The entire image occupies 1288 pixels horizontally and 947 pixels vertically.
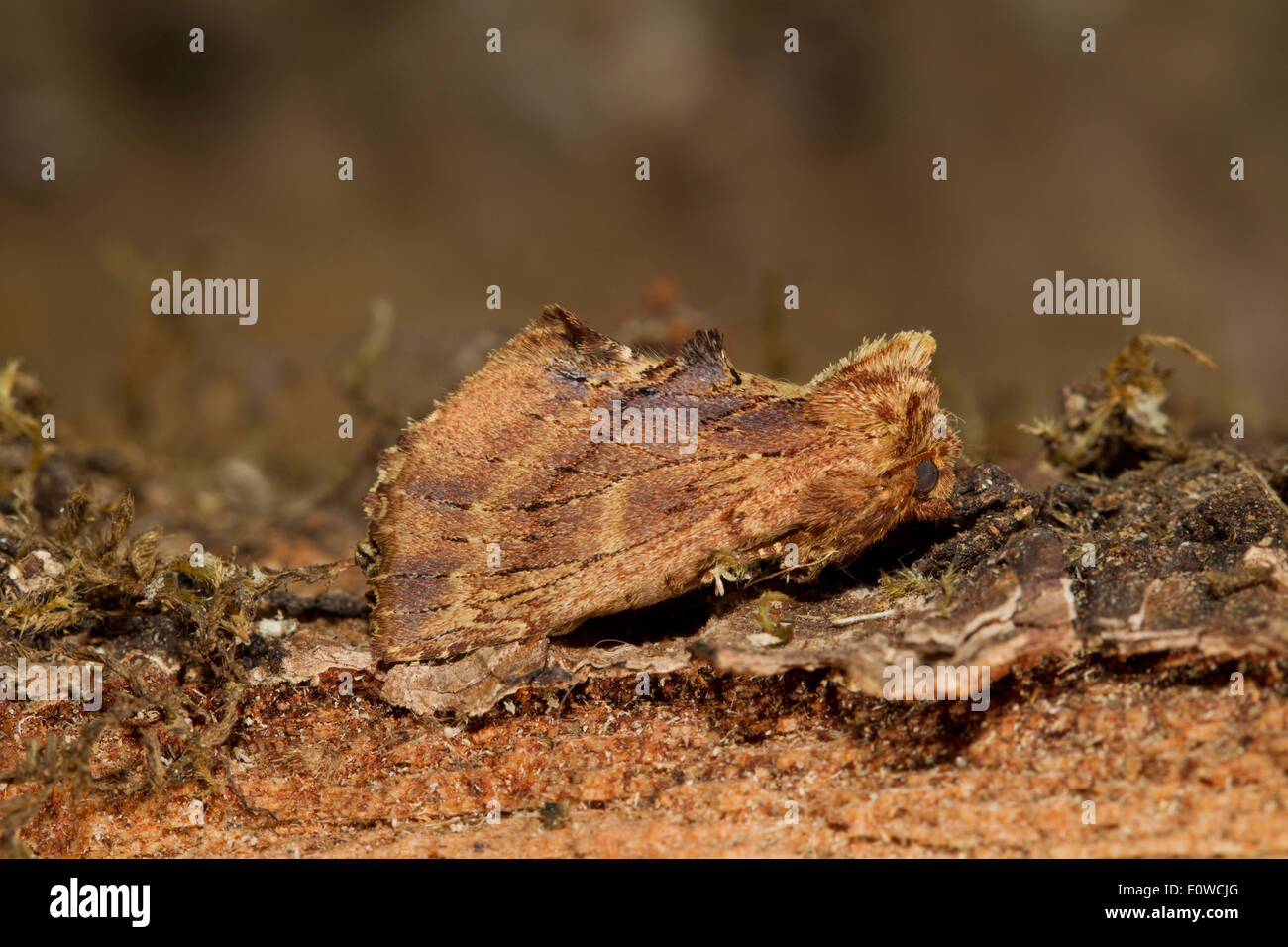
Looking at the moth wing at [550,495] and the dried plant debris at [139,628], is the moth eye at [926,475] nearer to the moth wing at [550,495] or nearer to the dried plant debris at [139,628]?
the moth wing at [550,495]

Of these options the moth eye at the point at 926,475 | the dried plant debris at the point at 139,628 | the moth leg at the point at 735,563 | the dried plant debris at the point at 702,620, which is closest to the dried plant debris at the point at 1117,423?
the dried plant debris at the point at 702,620

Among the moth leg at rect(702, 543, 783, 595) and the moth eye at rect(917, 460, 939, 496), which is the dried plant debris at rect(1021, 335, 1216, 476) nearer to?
the moth eye at rect(917, 460, 939, 496)

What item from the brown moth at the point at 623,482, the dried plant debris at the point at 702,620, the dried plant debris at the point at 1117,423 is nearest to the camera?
the dried plant debris at the point at 702,620

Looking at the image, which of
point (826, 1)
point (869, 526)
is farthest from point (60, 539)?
point (826, 1)

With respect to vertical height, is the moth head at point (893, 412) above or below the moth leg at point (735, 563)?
above

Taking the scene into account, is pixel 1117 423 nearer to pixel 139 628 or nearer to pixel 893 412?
pixel 893 412

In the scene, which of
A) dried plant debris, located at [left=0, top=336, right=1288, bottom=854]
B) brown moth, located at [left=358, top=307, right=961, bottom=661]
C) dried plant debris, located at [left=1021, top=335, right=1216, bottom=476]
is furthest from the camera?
dried plant debris, located at [left=1021, top=335, right=1216, bottom=476]

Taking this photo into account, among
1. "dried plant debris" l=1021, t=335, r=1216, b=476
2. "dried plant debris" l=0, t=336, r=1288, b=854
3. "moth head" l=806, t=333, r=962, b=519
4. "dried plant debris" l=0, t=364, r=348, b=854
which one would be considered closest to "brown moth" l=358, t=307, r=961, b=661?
"moth head" l=806, t=333, r=962, b=519

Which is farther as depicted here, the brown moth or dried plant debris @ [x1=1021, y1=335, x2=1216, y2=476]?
dried plant debris @ [x1=1021, y1=335, x2=1216, y2=476]

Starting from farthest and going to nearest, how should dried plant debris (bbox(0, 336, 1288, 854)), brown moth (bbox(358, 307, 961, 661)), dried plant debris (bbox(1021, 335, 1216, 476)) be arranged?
dried plant debris (bbox(1021, 335, 1216, 476)) < brown moth (bbox(358, 307, 961, 661)) < dried plant debris (bbox(0, 336, 1288, 854))
